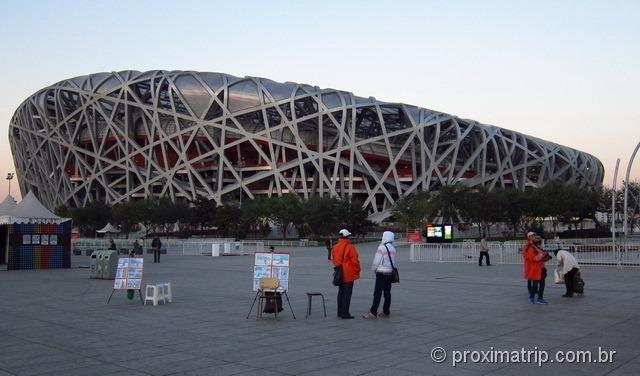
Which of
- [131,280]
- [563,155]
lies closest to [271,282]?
[131,280]

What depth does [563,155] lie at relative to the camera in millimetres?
96188

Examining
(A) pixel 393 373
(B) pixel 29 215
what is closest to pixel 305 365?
(A) pixel 393 373

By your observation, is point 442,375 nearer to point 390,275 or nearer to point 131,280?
point 390,275

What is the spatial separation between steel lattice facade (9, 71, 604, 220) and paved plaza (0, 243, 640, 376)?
60174mm

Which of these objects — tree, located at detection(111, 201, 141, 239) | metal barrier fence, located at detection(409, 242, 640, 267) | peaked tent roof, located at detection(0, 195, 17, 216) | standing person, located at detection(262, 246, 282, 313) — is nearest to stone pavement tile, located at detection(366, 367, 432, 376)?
standing person, located at detection(262, 246, 282, 313)

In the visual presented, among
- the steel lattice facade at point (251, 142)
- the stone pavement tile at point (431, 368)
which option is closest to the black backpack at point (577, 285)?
the stone pavement tile at point (431, 368)

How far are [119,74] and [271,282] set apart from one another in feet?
259

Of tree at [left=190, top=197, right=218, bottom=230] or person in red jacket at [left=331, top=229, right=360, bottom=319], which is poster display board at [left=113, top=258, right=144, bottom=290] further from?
tree at [left=190, top=197, right=218, bottom=230]

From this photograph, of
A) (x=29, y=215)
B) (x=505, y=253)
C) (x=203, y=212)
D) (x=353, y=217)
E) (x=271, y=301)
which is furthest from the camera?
(x=203, y=212)

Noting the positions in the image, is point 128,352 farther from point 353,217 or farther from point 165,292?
point 353,217

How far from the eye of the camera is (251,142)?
3078 inches

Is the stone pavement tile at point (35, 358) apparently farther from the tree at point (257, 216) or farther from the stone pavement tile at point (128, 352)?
the tree at point (257, 216)

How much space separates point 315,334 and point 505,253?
22.8 m

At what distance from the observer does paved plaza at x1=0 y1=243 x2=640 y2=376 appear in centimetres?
734
